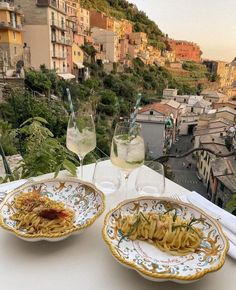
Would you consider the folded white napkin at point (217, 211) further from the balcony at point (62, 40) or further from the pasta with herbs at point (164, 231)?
the balcony at point (62, 40)

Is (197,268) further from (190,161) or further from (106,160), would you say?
(190,161)

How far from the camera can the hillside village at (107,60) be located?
4.74 m

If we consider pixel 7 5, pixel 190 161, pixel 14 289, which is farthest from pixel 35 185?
pixel 7 5

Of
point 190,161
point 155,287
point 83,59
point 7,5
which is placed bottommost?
point 190,161

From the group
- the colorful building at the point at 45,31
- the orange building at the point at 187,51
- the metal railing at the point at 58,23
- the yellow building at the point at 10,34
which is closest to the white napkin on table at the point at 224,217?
the yellow building at the point at 10,34

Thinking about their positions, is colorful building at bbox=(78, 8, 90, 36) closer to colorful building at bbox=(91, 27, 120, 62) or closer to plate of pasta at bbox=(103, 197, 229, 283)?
colorful building at bbox=(91, 27, 120, 62)

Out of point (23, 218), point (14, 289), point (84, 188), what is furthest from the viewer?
point (84, 188)

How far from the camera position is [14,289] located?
15.4 inches

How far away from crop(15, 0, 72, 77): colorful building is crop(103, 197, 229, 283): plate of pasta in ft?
36.3

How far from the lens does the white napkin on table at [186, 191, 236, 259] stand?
0.50m

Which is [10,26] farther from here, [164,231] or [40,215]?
[164,231]

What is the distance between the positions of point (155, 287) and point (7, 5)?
1001 centimetres

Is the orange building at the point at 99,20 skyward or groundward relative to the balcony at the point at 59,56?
skyward

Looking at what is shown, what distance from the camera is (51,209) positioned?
56cm
